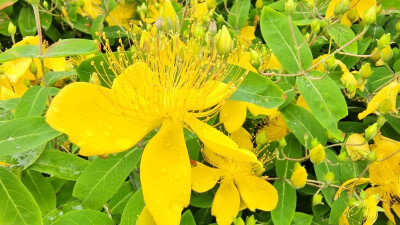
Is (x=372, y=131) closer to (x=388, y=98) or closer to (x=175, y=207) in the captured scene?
(x=388, y=98)

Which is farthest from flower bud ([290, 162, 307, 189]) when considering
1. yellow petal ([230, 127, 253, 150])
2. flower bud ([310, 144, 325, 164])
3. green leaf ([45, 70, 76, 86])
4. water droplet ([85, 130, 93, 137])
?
green leaf ([45, 70, 76, 86])

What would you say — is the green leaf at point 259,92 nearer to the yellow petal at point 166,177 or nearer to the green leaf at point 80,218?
the yellow petal at point 166,177

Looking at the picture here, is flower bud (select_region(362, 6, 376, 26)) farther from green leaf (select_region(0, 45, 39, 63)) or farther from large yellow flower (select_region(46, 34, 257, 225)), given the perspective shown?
green leaf (select_region(0, 45, 39, 63))

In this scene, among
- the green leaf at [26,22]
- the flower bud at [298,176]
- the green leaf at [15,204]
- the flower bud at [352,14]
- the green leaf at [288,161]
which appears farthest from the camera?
the green leaf at [26,22]

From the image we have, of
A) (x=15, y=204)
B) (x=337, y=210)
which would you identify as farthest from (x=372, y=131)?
(x=15, y=204)

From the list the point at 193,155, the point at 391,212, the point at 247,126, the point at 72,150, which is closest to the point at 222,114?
the point at 193,155

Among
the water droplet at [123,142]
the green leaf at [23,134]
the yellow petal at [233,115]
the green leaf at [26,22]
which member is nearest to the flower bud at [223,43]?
the yellow petal at [233,115]

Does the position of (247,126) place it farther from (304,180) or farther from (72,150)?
(72,150)

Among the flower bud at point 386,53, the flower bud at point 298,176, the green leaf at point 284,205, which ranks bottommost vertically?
the green leaf at point 284,205
